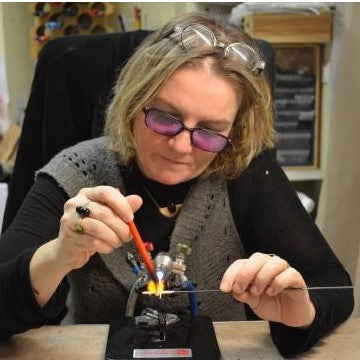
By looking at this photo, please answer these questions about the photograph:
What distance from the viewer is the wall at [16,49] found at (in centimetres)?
256

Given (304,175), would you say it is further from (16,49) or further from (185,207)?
(16,49)

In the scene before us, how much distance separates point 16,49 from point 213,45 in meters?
1.86

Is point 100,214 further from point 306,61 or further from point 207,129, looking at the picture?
point 306,61

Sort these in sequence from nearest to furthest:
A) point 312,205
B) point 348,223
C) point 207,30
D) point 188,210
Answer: point 207,30
point 188,210
point 348,223
point 312,205

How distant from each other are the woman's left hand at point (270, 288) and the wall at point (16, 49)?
2.02 meters

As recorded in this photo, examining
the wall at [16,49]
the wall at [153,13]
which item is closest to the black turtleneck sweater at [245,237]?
the wall at [153,13]

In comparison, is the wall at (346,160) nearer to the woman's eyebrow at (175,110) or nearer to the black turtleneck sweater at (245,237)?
the black turtleneck sweater at (245,237)

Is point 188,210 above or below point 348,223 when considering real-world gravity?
above

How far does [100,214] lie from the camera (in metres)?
0.79

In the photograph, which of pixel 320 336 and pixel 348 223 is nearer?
pixel 320 336

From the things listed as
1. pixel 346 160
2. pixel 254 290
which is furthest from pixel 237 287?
pixel 346 160

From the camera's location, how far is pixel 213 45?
1.06 m

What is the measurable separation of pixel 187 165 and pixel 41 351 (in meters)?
0.44

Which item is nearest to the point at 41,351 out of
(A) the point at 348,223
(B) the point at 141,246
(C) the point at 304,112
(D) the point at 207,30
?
(B) the point at 141,246
